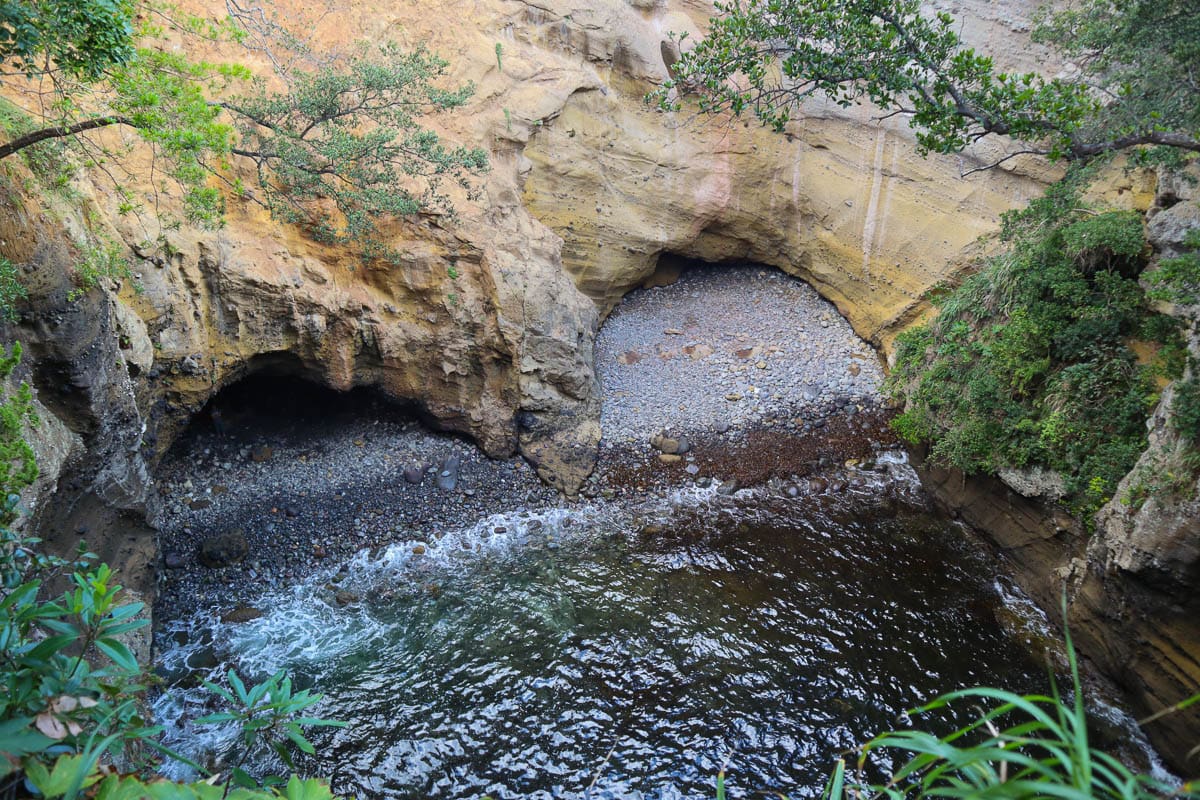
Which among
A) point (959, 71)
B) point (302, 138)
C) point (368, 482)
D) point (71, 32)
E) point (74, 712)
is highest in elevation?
point (71, 32)

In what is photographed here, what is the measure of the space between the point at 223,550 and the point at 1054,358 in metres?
12.9

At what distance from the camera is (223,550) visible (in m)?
10.4

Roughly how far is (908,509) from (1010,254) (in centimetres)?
460

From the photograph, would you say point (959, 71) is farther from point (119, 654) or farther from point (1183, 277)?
point (119, 654)

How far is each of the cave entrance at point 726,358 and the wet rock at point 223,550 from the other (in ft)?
21.4

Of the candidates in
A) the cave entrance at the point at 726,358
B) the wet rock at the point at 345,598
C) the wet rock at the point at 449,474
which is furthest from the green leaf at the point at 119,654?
the cave entrance at the point at 726,358

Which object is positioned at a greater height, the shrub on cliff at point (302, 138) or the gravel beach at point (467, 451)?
the shrub on cliff at point (302, 138)

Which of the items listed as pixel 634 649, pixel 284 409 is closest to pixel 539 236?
pixel 284 409

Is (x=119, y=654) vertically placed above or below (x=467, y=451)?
above

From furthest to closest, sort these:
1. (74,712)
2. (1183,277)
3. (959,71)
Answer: (959,71), (1183,277), (74,712)

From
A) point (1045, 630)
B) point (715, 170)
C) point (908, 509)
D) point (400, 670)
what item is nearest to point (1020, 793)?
point (400, 670)

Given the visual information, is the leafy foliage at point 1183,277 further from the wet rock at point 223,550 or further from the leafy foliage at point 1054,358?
the wet rock at point 223,550

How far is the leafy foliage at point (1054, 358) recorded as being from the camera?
8500 mm

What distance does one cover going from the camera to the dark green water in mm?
7688
